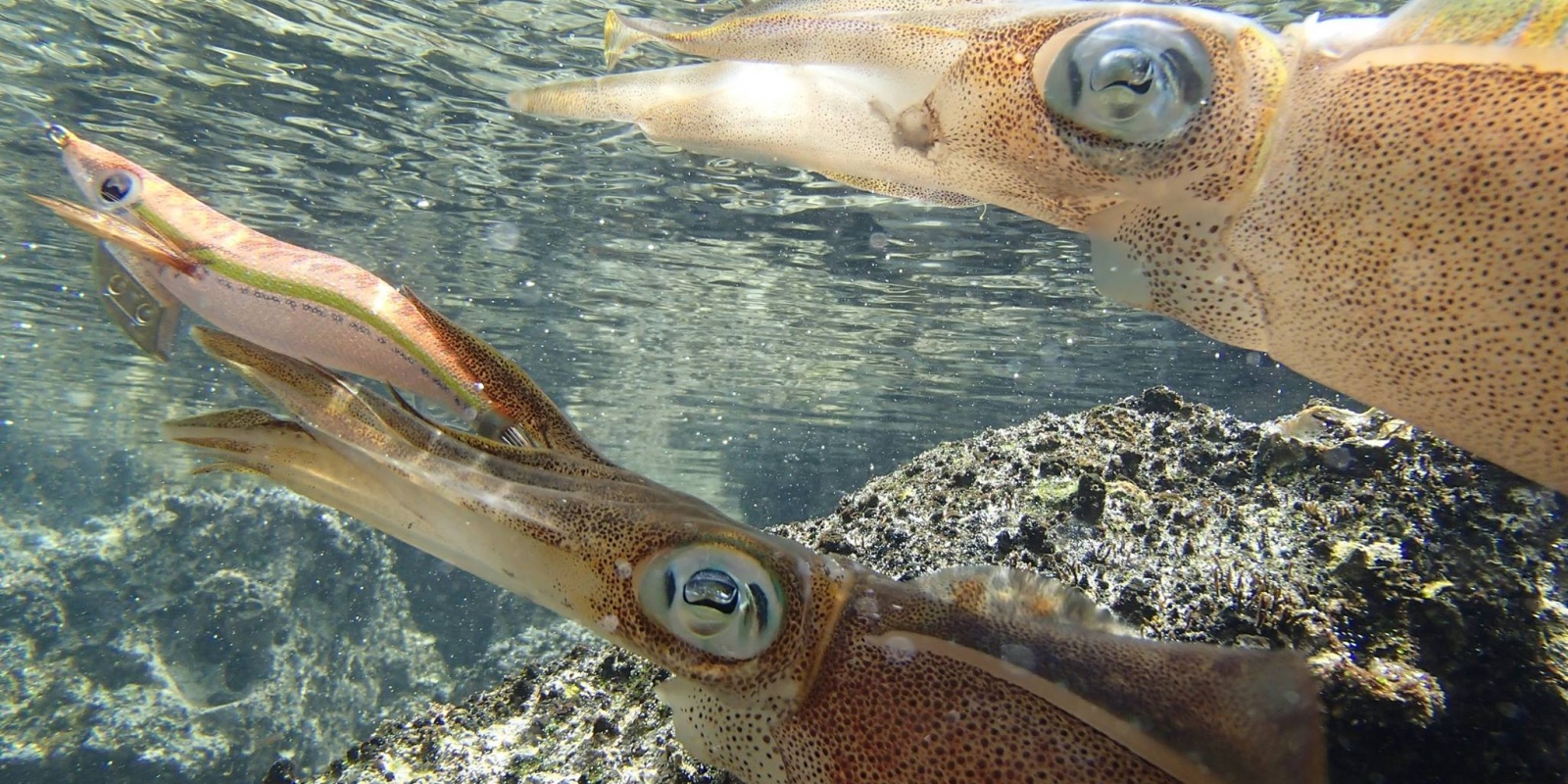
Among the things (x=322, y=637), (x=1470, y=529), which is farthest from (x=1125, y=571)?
(x=322, y=637)

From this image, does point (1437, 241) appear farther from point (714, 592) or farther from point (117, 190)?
point (117, 190)

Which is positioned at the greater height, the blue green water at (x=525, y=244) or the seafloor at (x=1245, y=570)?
the seafloor at (x=1245, y=570)

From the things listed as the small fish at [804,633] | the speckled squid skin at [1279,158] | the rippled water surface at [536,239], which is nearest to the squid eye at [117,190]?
the small fish at [804,633]

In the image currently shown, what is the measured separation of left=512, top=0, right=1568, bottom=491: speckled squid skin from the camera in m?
0.90

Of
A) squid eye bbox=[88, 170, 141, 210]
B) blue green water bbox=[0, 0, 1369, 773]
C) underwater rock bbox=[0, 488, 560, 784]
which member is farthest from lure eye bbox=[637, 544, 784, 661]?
underwater rock bbox=[0, 488, 560, 784]

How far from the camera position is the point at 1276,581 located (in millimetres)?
1938

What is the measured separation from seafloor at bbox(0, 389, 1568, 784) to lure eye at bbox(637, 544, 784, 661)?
2.80 feet

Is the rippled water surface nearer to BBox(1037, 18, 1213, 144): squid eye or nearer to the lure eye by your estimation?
BBox(1037, 18, 1213, 144): squid eye

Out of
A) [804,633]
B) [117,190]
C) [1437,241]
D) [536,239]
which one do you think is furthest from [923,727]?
[536,239]

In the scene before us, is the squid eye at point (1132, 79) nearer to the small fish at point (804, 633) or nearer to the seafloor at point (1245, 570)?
the small fish at point (804, 633)

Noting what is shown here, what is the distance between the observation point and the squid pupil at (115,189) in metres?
1.47

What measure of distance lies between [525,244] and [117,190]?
14.5m

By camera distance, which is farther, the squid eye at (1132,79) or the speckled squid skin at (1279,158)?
the squid eye at (1132,79)

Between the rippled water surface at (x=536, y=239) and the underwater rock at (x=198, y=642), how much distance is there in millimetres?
5899
